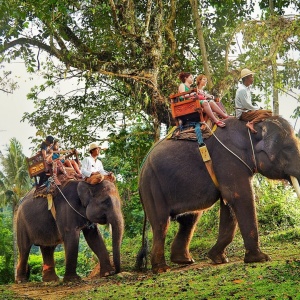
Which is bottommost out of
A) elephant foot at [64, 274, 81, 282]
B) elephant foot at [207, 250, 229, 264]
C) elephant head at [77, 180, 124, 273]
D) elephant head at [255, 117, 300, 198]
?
elephant foot at [64, 274, 81, 282]

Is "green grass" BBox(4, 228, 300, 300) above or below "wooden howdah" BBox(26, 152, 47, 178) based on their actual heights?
below

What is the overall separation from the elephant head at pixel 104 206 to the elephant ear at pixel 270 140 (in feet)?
9.27

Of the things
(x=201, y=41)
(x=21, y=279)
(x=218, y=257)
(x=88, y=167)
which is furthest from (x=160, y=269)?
(x=201, y=41)

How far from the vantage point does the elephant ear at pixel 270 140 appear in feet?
31.3

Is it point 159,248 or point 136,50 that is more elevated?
→ point 136,50

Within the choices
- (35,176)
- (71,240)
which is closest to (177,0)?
(35,176)

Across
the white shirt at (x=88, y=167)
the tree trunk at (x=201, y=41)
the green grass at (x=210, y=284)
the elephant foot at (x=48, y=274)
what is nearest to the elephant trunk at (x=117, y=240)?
the green grass at (x=210, y=284)

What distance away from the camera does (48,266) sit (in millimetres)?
13977

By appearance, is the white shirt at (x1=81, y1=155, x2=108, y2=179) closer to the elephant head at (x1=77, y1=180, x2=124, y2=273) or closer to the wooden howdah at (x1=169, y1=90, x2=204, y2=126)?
the elephant head at (x1=77, y1=180, x2=124, y2=273)

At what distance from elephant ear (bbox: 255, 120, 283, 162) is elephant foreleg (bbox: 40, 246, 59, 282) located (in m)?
5.84

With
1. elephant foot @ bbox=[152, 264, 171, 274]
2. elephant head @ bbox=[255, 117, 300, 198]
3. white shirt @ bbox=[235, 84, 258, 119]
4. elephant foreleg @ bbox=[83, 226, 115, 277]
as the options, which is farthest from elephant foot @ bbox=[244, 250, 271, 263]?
elephant foreleg @ bbox=[83, 226, 115, 277]

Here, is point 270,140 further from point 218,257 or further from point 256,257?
point 218,257

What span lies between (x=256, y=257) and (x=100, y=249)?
367 centimetres

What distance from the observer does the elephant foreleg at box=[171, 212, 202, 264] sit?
11445 mm
